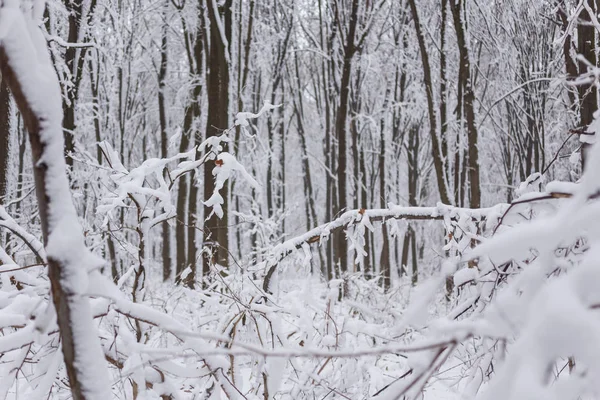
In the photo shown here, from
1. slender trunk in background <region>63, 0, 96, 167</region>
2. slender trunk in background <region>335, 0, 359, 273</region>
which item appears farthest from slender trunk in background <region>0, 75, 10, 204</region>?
slender trunk in background <region>335, 0, 359, 273</region>

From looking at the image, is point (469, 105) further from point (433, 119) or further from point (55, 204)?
point (55, 204)

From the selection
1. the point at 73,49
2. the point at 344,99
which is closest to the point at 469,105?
the point at 344,99

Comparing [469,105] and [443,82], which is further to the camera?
[443,82]

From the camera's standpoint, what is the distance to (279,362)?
2277mm

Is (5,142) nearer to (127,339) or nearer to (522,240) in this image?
(127,339)

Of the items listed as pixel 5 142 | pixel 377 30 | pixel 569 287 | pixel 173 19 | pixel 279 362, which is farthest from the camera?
pixel 377 30

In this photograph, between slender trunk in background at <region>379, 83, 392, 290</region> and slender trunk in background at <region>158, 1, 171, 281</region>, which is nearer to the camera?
slender trunk in background at <region>158, 1, 171, 281</region>

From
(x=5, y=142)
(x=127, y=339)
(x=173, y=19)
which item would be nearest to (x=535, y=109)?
(x=173, y=19)

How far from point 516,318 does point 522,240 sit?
14cm

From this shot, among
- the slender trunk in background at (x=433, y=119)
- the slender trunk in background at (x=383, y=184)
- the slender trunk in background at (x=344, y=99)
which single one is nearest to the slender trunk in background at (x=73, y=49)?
the slender trunk in background at (x=344, y=99)

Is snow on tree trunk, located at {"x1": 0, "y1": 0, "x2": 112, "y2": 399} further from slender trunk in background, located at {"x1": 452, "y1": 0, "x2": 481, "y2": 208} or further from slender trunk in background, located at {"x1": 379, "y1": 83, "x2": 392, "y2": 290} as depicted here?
slender trunk in background, located at {"x1": 379, "y1": 83, "x2": 392, "y2": 290}

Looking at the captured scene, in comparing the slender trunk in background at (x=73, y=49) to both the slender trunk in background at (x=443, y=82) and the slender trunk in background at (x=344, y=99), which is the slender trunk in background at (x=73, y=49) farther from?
the slender trunk in background at (x=443, y=82)

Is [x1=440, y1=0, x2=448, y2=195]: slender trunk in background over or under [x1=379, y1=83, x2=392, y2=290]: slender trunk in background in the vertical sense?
over

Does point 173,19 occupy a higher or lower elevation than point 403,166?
higher
